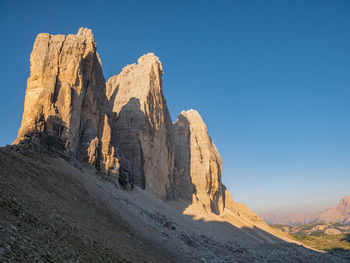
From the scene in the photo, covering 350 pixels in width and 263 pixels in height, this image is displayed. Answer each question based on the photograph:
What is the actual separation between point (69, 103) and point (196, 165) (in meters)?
43.3

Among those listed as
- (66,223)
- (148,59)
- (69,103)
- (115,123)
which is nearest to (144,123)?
(115,123)

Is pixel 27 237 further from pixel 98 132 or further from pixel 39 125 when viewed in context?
pixel 98 132

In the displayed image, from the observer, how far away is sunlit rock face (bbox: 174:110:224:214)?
65812 mm

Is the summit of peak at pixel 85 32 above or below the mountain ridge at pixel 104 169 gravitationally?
above

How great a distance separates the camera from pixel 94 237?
551 inches

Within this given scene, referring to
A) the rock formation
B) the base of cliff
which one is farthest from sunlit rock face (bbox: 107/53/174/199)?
the base of cliff

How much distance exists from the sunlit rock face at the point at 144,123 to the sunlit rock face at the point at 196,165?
8.65 meters

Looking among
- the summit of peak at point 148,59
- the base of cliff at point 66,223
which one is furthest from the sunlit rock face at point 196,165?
the base of cliff at point 66,223

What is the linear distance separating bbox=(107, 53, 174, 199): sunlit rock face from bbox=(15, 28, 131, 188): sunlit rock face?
307 inches

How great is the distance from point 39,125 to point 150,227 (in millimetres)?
15068

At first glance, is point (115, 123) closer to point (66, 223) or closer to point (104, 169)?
point (104, 169)

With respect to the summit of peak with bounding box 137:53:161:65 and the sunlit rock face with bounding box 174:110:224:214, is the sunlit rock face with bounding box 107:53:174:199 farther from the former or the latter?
the sunlit rock face with bounding box 174:110:224:214

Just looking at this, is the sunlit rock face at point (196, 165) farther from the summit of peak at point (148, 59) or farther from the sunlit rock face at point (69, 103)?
the sunlit rock face at point (69, 103)

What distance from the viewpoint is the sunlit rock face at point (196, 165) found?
65.8 m
